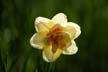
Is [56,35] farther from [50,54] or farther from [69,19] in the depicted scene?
[69,19]

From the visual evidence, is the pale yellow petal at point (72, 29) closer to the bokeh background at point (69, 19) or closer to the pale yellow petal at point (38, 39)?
the pale yellow petal at point (38, 39)

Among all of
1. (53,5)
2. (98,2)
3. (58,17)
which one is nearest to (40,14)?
(53,5)

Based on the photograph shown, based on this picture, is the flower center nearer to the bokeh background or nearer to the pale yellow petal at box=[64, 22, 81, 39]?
the pale yellow petal at box=[64, 22, 81, 39]

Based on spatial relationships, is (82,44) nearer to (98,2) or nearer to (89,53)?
Result: (89,53)

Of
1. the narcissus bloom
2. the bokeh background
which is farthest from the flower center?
the bokeh background

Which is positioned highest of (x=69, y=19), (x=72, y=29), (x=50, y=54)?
(x=72, y=29)

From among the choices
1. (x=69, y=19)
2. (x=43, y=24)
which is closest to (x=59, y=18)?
(x=43, y=24)
